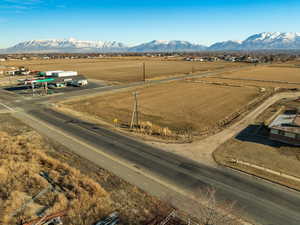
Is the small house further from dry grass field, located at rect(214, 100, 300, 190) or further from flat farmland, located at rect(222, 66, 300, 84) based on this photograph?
flat farmland, located at rect(222, 66, 300, 84)

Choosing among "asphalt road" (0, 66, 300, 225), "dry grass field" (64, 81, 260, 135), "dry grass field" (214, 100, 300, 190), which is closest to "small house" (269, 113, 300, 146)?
"dry grass field" (214, 100, 300, 190)

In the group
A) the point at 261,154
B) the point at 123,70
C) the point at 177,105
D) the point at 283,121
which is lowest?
the point at 261,154

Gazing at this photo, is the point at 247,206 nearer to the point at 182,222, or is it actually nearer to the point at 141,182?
the point at 182,222

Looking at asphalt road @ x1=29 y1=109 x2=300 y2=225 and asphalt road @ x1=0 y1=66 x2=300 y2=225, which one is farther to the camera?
asphalt road @ x1=0 y1=66 x2=300 y2=225

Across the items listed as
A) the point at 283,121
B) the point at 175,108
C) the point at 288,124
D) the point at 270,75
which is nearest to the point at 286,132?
the point at 288,124

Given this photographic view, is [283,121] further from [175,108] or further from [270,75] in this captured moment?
[270,75]

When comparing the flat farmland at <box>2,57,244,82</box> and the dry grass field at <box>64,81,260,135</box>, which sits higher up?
the flat farmland at <box>2,57,244,82</box>

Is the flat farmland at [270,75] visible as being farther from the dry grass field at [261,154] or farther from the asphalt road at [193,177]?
the asphalt road at [193,177]
